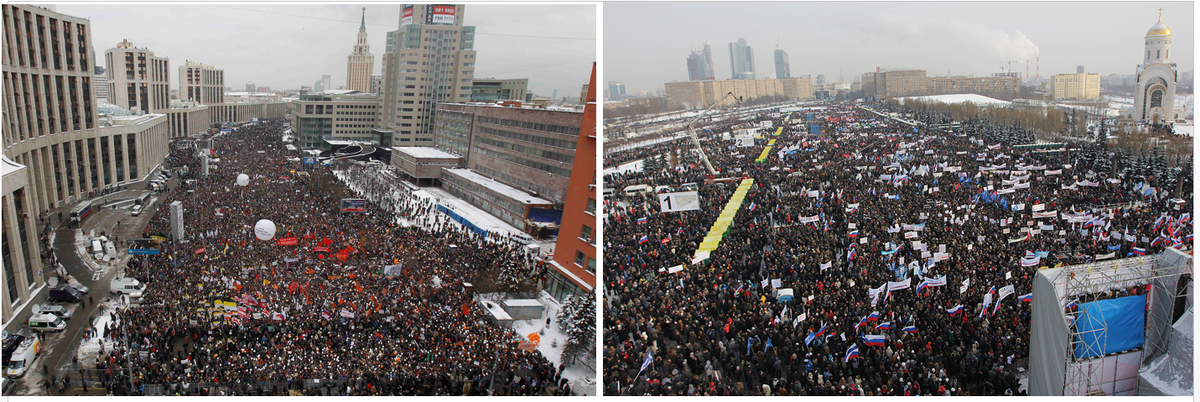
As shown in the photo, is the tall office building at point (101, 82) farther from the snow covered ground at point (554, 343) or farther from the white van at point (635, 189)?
the snow covered ground at point (554, 343)

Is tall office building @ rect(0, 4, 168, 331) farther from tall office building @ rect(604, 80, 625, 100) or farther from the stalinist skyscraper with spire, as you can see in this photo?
the stalinist skyscraper with spire

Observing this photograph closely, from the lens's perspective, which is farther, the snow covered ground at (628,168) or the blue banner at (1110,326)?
the snow covered ground at (628,168)

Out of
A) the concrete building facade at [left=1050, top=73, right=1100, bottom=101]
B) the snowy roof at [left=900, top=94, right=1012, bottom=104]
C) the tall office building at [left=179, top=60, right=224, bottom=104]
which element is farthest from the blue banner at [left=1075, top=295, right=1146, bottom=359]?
the tall office building at [left=179, top=60, right=224, bottom=104]

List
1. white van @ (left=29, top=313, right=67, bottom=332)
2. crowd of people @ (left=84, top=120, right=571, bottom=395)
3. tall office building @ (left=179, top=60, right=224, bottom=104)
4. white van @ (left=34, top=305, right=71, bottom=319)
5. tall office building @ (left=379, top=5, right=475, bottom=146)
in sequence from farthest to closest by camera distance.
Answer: tall office building @ (left=179, top=60, right=224, bottom=104)
tall office building @ (left=379, top=5, right=475, bottom=146)
white van @ (left=34, top=305, right=71, bottom=319)
white van @ (left=29, top=313, right=67, bottom=332)
crowd of people @ (left=84, top=120, right=571, bottom=395)

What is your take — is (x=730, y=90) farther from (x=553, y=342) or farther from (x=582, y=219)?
(x=553, y=342)

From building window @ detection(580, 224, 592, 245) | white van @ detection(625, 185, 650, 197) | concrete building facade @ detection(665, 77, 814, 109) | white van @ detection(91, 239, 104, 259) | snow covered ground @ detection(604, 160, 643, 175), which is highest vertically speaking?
concrete building facade @ detection(665, 77, 814, 109)

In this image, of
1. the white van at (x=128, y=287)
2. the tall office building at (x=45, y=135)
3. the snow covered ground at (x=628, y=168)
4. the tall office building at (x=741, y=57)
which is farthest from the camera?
the tall office building at (x=741, y=57)

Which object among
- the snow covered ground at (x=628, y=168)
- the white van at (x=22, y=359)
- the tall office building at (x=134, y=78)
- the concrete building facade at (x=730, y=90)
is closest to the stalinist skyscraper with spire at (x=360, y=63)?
the tall office building at (x=134, y=78)
